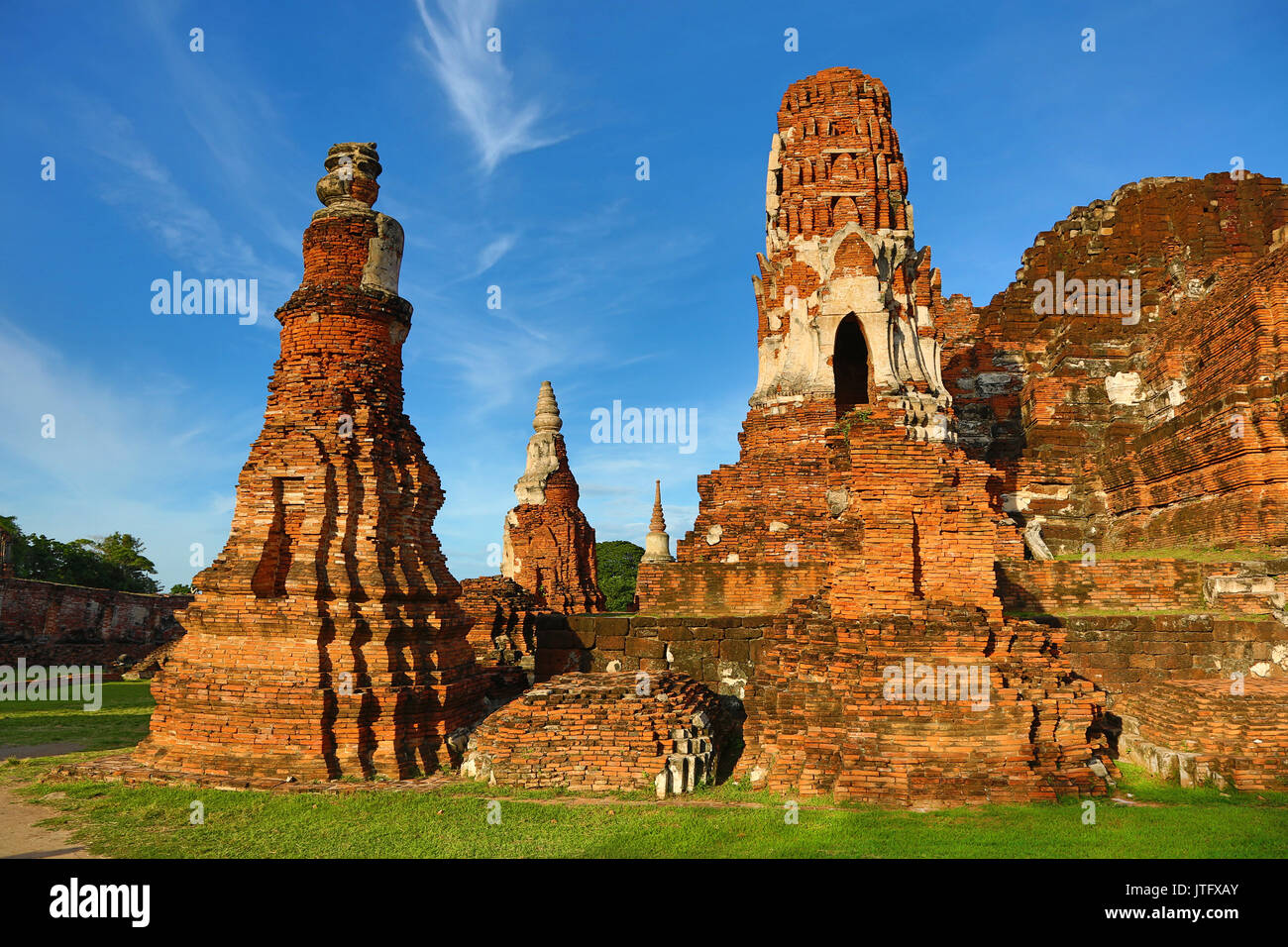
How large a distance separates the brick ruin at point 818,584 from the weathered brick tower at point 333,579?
0.11ft

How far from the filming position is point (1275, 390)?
12.0 meters

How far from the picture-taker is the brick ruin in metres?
7.45

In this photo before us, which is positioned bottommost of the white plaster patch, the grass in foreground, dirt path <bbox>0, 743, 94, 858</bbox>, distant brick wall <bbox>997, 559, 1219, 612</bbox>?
the grass in foreground

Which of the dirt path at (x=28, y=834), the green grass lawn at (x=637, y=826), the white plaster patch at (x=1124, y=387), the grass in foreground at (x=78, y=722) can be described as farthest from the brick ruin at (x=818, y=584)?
the grass in foreground at (x=78, y=722)

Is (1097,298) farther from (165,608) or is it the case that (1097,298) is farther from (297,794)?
(165,608)

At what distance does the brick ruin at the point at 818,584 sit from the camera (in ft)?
24.4

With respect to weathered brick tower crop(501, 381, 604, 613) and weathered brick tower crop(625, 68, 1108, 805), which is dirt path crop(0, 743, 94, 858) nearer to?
weathered brick tower crop(625, 68, 1108, 805)

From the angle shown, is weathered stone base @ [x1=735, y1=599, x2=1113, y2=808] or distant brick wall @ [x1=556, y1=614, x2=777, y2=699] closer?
weathered stone base @ [x1=735, y1=599, x2=1113, y2=808]

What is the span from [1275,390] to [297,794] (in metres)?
14.8

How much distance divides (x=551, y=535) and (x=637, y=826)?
1583 cm

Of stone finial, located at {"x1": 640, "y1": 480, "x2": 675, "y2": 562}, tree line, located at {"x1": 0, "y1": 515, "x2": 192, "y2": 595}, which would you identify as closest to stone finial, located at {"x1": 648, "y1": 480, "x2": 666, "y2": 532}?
stone finial, located at {"x1": 640, "y1": 480, "x2": 675, "y2": 562}

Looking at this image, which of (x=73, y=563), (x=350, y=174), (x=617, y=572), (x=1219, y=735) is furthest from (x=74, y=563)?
(x=1219, y=735)

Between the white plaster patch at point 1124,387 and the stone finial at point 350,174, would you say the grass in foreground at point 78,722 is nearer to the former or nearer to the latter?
the stone finial at point 350,174

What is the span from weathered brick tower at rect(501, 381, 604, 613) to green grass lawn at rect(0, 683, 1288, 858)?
45.1 ft
